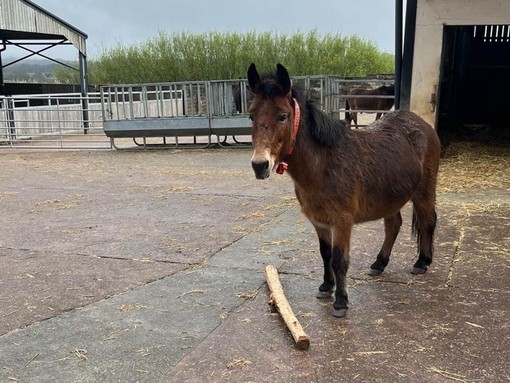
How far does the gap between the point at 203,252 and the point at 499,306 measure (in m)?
2.36

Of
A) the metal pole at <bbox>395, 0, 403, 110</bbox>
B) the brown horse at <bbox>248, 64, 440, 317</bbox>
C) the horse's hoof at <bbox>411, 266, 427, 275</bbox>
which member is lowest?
the horse's hoof at <bbox>411, 266, 427, 275</bbox>

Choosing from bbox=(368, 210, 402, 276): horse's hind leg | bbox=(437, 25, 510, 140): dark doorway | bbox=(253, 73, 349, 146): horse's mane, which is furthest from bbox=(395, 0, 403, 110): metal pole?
bbox=(253, 73, 349, 146): horse's mane

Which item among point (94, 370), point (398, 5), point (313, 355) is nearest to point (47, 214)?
point (94, 370)

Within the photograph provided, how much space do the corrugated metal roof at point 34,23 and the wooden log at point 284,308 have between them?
1460 centimetres

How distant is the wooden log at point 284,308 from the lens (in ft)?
8.99

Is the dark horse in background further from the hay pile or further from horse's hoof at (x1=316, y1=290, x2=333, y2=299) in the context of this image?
horse's hoof at (x1=316, y1=290, x2=333, y2=299)

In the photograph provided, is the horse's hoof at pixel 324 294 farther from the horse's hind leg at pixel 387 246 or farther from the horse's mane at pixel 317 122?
the horse's mane at pixel 317 122

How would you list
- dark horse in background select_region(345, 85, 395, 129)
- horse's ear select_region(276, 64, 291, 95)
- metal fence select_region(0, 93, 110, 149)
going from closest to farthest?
horse's ear select_region(276, 64, 291, 95) < dark horse in background select_region(345, 85, 395, 129) < metal fence select_region(0, 93, 110, 149)

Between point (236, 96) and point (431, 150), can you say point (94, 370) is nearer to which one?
point (431, 150)

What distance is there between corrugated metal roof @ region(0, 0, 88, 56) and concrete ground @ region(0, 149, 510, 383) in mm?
11036

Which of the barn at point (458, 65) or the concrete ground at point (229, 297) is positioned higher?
the barn at point (458, 65)

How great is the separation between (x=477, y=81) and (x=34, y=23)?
13.2 meters

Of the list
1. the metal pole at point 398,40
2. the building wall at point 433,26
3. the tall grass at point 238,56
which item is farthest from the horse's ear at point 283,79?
the tall grass at point 238,56

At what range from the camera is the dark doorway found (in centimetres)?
1132
